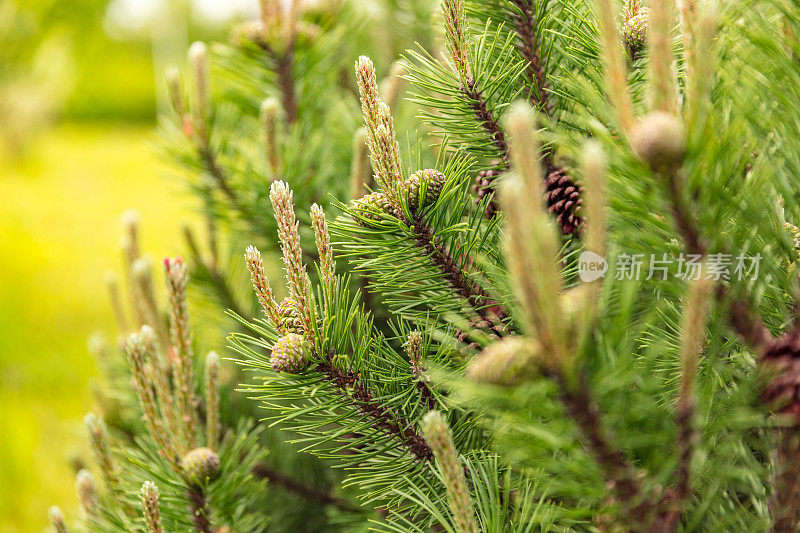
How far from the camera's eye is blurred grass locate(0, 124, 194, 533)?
3.85 feet

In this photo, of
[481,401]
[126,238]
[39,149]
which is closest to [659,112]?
[481,401]

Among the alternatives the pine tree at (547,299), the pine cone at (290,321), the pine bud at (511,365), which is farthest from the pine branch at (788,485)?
the pine cone at (290,321)

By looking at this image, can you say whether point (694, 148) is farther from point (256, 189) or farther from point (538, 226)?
point (256, 189)

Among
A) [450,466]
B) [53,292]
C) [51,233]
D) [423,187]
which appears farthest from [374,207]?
[51,233]

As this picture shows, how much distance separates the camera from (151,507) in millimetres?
329

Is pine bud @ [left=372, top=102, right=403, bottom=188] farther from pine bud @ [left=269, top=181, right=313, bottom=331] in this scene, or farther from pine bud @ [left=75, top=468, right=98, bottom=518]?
pine bud @ [left=75, top=468, right=98, bottom=518]

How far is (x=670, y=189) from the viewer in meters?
0.22

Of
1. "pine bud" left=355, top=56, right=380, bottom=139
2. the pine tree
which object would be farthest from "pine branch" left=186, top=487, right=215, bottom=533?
"pine bud" left=355, top=56, right=380, bottom=139

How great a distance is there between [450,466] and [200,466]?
18cm

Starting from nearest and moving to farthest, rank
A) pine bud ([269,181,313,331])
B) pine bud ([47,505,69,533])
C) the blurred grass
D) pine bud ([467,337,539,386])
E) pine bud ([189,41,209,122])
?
pine bud ([467,337,539,386])
pine bud ([269,181,313,331])
pine bud ([47,505,69,533])
pine bud ([189,41,209,122])
the blurred grass

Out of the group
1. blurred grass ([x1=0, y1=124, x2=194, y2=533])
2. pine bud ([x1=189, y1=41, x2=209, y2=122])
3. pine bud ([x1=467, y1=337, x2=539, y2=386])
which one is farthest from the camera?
blurred grass ([x1=0, y1=124, x2=194, y2=533])

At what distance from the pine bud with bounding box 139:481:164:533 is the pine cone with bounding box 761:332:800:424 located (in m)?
0.31

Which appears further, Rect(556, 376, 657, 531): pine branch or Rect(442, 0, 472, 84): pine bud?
Rect(442, 0, 472, 84): pine bud

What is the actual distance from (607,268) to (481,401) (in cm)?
9
